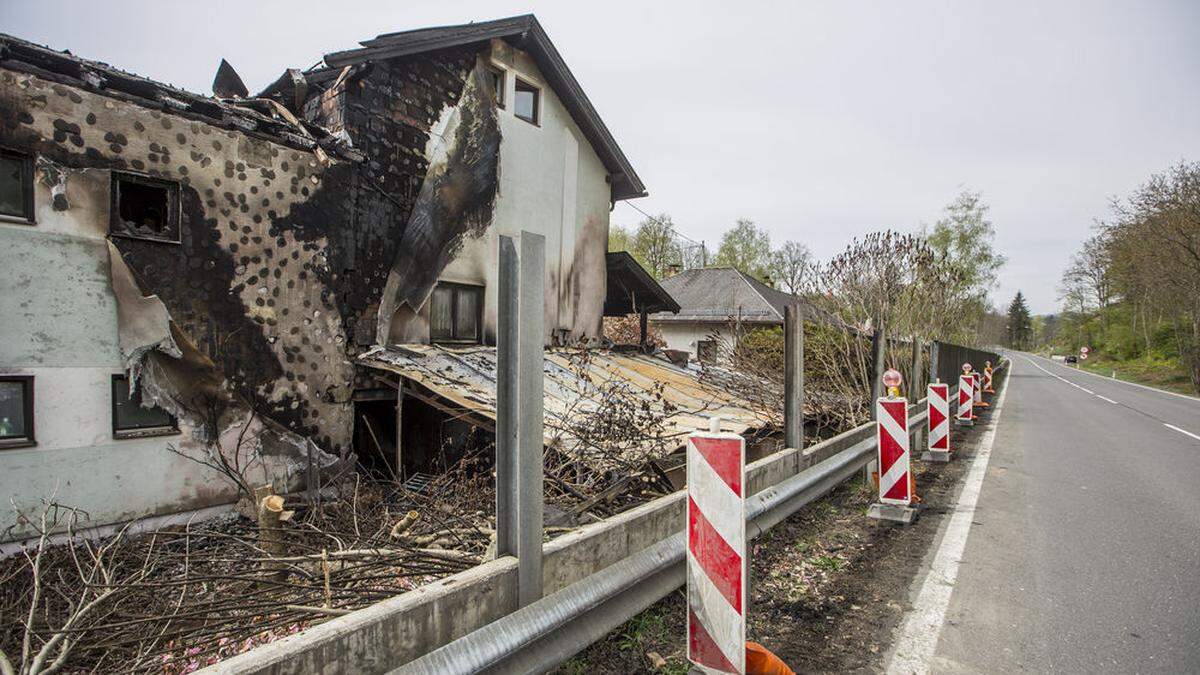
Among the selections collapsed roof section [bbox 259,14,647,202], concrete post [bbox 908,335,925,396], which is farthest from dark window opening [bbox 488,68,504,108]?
concrete post [bbox 908,335,925,396]

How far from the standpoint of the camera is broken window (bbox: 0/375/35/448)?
6.31 metres

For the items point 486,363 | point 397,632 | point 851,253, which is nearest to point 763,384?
point 851,253

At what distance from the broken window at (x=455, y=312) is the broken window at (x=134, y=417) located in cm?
416

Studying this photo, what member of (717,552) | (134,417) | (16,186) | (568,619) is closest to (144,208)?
(16,186)

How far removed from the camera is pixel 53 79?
6.52 meters

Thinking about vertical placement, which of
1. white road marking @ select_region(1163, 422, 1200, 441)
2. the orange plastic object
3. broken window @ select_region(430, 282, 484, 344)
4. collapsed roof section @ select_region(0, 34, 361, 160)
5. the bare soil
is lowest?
white road marking @ select_region(1163, 422, 1200, 441)

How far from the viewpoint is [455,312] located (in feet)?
36.1

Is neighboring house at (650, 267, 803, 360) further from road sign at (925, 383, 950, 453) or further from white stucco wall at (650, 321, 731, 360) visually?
road sign at (925, 383, 950, 453)

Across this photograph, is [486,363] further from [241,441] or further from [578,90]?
[578,90]

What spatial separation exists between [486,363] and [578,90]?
6842 millimetres

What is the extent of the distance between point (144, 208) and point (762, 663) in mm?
8778

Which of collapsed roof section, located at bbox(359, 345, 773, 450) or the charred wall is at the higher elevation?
the charred wall

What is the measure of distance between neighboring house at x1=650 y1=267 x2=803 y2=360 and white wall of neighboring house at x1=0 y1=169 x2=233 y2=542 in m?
18.7

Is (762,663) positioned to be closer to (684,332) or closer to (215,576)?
(215,576)
